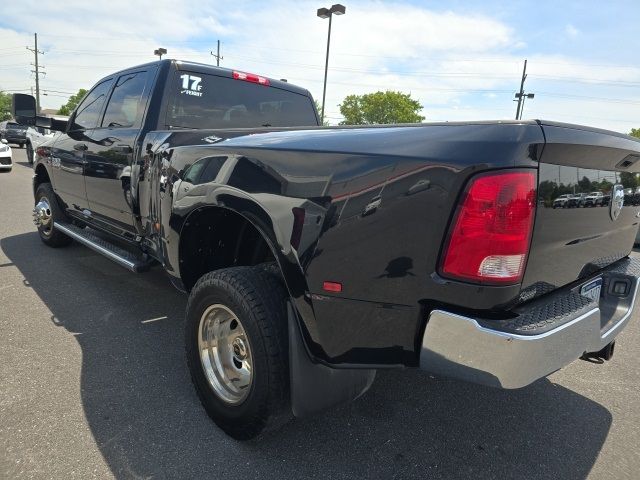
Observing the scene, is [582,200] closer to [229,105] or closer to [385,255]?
[385,255]

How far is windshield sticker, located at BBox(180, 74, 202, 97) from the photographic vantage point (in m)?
3.52

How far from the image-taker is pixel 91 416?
7.76ft

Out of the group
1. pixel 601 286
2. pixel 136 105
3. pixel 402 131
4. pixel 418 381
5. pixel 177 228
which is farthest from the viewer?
pixel 136 105

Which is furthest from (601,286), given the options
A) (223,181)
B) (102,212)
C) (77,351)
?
(102,212)

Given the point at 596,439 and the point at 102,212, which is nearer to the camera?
the point at 596,439

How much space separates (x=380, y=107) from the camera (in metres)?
51.7

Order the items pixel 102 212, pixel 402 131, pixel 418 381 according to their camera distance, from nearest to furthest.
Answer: pixel 402 131
pixel 418 381
pixel 102 212

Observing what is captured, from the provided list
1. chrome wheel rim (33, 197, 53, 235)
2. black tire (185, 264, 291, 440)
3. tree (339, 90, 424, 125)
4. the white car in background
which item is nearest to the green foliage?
tree (339, 90, 424, 125)

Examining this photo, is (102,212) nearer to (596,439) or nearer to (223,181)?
(223,181)

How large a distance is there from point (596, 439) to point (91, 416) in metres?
2.64

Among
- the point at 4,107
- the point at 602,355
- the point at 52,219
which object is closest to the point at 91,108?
the point at 52,219

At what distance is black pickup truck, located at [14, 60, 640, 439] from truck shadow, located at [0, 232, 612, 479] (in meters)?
0.19

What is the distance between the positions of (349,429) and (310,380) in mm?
629

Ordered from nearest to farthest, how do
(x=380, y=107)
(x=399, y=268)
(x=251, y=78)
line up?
(x=399, y=268) → (x=251, y=78) → (x=380, y=107)
